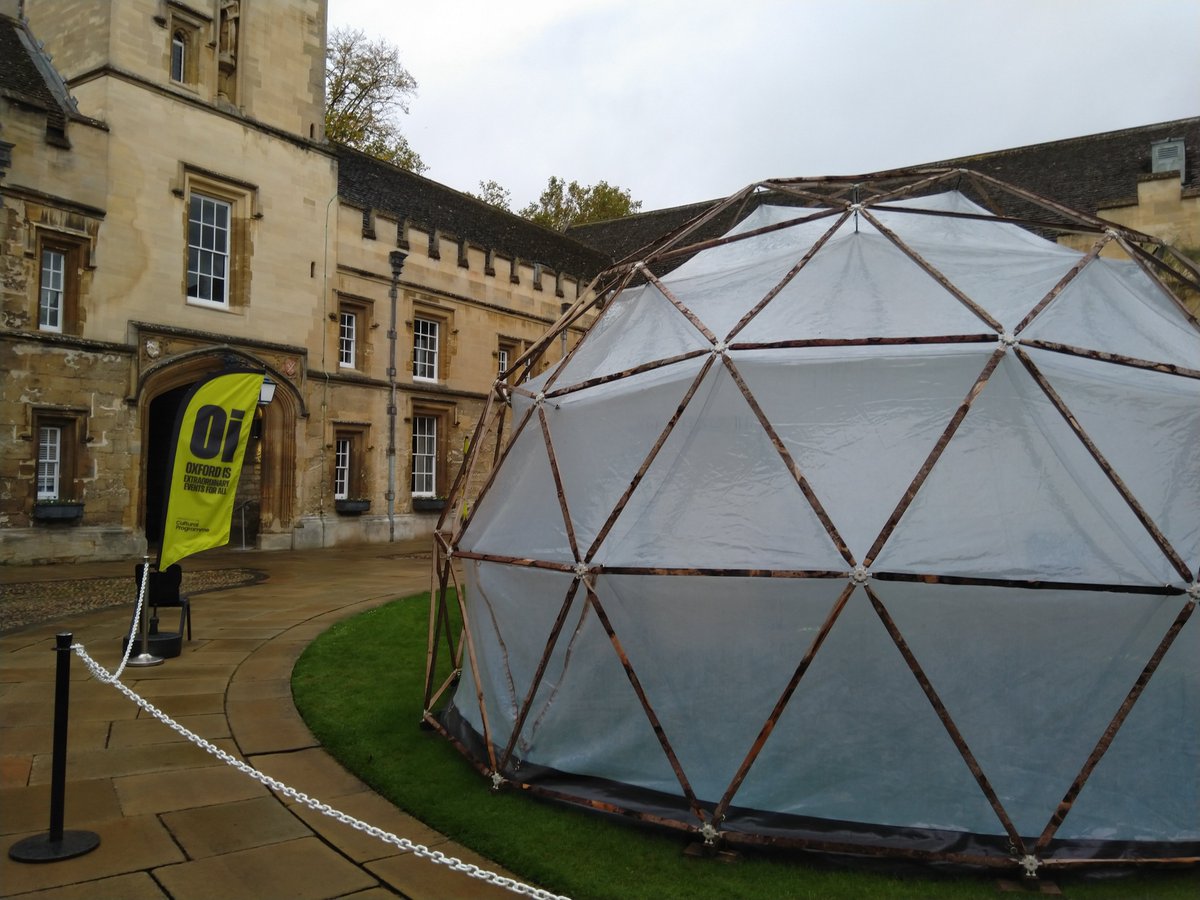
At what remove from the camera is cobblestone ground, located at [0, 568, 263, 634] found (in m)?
10.3

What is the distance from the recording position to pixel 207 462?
8.24m

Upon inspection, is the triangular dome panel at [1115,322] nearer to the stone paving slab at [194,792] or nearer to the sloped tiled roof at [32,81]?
the stone paving slab at [194,792]

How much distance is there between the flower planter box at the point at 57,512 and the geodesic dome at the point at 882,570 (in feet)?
42.9

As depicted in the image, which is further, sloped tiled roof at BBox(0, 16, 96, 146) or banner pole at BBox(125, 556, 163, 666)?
sloped tiled roof at BBox(0, 16, 96, 146)

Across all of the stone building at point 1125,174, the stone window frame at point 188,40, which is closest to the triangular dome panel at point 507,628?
the stone building at point 1125,174

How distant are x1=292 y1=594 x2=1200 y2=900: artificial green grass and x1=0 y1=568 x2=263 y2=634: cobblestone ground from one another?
6.00 m

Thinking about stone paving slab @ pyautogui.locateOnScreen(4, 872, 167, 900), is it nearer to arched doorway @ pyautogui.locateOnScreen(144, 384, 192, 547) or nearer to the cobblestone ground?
the cobblestone ground

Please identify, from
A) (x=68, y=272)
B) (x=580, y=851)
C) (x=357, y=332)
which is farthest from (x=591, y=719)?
(x=357, y=332)

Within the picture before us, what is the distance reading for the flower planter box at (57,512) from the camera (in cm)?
1496

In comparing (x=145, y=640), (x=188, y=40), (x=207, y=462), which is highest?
(x=188, y=40)

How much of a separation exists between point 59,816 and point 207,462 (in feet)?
15.0

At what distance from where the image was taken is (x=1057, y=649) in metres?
4.21

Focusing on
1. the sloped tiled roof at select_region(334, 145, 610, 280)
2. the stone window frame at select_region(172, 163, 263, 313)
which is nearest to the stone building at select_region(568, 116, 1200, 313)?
the sloped tiled roof at select_region(334, 145, 610, 280)

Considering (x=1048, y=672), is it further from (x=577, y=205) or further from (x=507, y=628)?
(x=577, y=205)
